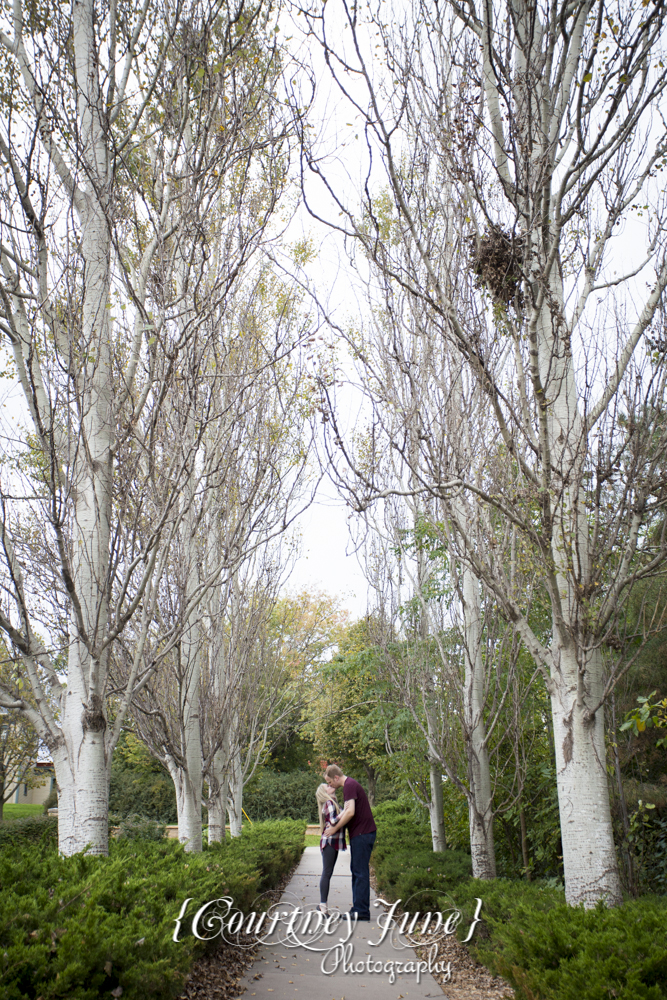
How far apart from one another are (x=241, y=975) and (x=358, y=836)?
154 centimetres

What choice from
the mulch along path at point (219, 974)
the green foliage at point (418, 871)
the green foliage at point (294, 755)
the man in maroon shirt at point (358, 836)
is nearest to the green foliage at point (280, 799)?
the green foliage at point (294, 755)

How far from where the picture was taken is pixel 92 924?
8.96 ft

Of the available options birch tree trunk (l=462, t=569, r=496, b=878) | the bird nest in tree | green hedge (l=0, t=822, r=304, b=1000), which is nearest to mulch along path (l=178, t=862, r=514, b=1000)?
green hedge (l=0, t=822, r=304, b=1000)

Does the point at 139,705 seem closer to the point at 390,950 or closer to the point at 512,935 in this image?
the point at 390,950

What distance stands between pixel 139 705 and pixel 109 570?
2.19 metres

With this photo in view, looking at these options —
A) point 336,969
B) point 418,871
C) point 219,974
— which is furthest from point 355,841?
point 219,974

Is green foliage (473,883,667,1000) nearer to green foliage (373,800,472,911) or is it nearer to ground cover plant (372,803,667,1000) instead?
ground cover plant (372,803,667,1000)

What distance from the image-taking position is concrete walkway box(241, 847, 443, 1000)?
445 cm

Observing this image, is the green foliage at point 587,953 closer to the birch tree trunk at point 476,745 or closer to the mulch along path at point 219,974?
the mulch along path at point 219,974

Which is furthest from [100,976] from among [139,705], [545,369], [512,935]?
[545,369]

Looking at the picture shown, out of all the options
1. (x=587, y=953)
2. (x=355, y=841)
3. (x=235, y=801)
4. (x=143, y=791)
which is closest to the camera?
(x=587, y=953)

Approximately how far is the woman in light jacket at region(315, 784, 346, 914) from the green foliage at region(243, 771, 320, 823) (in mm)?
16522

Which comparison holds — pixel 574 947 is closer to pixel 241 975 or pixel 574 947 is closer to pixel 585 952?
pixel 585 952

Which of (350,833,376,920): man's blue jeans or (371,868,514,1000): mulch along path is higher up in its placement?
(350,833,376,920): man's blue jeans
